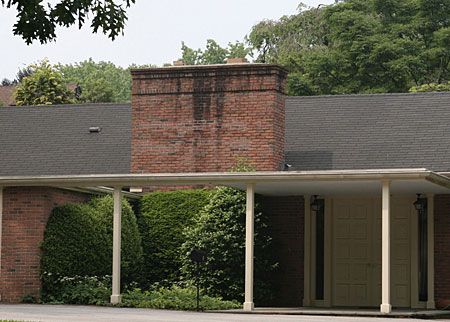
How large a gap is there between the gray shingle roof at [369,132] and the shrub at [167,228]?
7.79 ft

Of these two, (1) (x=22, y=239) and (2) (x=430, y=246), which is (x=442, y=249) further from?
(1) (x=22, y=239)

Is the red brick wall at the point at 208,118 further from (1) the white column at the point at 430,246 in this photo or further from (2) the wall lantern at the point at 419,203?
(1) the white column at the point at 430,246

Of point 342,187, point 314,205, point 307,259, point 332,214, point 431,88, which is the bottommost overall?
point 307,259

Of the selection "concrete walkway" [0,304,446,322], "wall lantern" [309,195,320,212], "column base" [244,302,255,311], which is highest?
"wall lantern" [309,195,320,212]

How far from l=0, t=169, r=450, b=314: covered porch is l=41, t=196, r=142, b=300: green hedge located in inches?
29.6

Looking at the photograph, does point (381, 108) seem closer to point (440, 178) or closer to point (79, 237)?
point (440, 178)

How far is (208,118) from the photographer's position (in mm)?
27531

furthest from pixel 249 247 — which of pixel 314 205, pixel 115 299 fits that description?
pixel 314 205

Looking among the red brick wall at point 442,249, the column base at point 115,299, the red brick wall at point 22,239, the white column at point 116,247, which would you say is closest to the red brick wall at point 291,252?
the red brick wall at point 442,249

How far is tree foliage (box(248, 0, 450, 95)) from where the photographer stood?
150 feet

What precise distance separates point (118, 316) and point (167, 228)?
7037mm

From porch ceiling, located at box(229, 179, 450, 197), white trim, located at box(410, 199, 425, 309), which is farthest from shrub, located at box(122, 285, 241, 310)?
white trim, located at box(410, 199, 425, 309)

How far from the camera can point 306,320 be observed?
19.9m

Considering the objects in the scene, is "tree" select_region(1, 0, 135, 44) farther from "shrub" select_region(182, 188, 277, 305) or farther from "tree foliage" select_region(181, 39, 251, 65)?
"tree foliage" select_region(181, 39, 251, 65)
